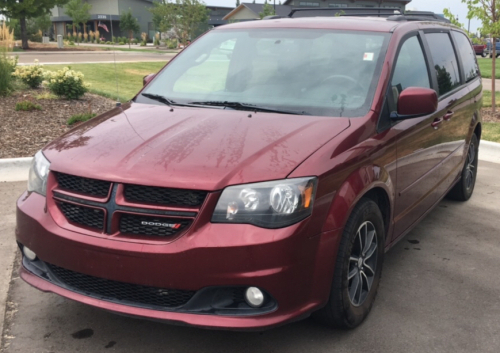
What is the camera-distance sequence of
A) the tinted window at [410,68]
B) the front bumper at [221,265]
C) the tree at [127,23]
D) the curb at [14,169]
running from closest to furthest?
the front bumper at [221,265] < the tinted window at [410,68] < the curb at [14,169] < the tree at [127,23]

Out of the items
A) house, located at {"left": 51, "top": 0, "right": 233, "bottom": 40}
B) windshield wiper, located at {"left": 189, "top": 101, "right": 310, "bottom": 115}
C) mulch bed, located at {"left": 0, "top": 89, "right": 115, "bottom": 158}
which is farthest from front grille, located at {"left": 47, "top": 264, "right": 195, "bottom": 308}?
house, located at {"left": 51, "top": 0, "right": 233, "bottom": 40}

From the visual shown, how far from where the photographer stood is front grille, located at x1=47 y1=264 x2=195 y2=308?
2.86 metres

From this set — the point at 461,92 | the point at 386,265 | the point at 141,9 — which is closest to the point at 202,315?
the point at 386,265

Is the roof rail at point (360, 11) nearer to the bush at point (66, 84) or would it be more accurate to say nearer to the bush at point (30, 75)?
the bush at point (66, 84)

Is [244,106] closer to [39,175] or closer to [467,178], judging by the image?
[39,175]

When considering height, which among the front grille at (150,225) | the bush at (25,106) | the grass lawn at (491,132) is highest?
the front grille at (150,225)

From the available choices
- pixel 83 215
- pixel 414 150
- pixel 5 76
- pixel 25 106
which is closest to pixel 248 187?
pixel 83 215

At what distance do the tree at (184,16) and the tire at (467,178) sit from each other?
1735 inches

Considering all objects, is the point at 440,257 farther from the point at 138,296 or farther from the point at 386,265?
the point at 138,296

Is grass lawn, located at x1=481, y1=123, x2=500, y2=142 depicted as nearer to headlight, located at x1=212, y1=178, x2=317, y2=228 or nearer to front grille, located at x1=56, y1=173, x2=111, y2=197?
headlight, located at x1=212, y1=178, x2=317, y2=228

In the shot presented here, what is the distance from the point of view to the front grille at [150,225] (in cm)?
278

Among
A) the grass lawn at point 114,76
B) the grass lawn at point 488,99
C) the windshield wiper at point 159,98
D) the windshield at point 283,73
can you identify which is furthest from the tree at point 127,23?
the windshield wiper at point 159,98


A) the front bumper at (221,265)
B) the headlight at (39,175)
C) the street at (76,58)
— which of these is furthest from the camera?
the street at (76,58)

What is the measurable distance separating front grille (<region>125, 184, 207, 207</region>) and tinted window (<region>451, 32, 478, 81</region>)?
12.6ft
